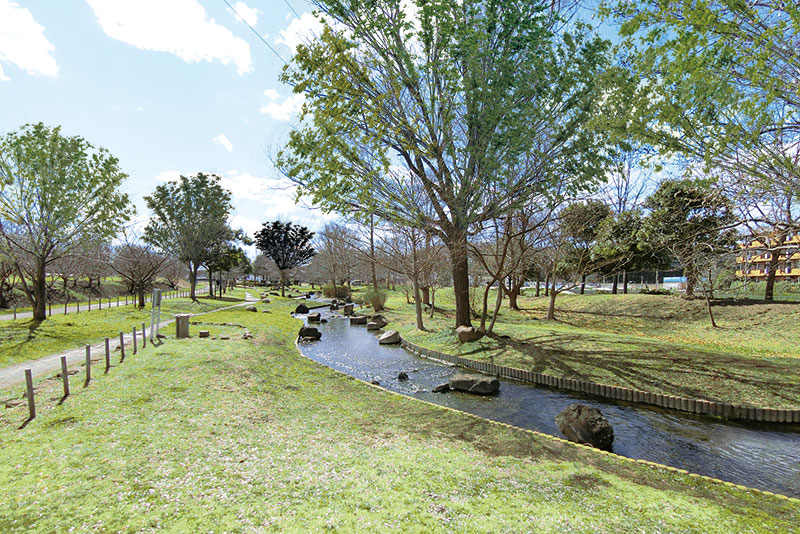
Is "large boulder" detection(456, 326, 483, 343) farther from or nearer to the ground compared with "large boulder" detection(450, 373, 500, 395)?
farther from the ground

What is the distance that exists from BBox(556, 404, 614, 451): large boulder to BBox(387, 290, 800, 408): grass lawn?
3.62 metres

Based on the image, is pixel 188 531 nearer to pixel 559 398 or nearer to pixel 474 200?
pixel 559 398

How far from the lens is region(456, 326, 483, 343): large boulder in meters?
15.6

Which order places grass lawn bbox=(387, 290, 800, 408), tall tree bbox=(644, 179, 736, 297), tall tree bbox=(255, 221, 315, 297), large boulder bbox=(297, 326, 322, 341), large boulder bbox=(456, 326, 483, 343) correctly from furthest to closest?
tall tree bbox=(255, 221, 315, 297) < large boulder bbox=(297, 326, 322, 341) < large boulder bbox=(456, 326, 483, 343) < tall tree bbox=(644, 179, 736, 297) < grass lawn bbox=(387, 290, 800, 408)

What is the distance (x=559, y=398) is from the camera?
401 inches

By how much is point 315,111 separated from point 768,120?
11.5m

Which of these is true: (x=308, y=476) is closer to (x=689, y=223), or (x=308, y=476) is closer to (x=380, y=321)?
(x=689, y=223)

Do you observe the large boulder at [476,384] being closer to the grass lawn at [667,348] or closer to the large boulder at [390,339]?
the grass lawn at [667,348]

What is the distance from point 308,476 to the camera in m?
4.80

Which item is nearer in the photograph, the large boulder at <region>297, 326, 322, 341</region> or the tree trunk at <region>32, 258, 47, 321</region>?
the tree trunk at <region>32, 258, 47, 321</region>

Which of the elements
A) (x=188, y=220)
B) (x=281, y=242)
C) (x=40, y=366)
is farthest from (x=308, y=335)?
(x=281, y=242)

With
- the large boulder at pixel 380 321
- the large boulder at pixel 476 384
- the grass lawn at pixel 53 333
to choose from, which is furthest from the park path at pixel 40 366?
the large boulder at pixel 380 321

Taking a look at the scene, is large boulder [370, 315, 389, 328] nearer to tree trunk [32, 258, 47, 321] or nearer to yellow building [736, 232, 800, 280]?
tree trunk [32, 258, 47, 321]

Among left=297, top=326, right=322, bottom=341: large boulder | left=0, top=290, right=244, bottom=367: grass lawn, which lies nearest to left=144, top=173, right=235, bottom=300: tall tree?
left=0, top=290, right=244, bottom=367: grass lawn
